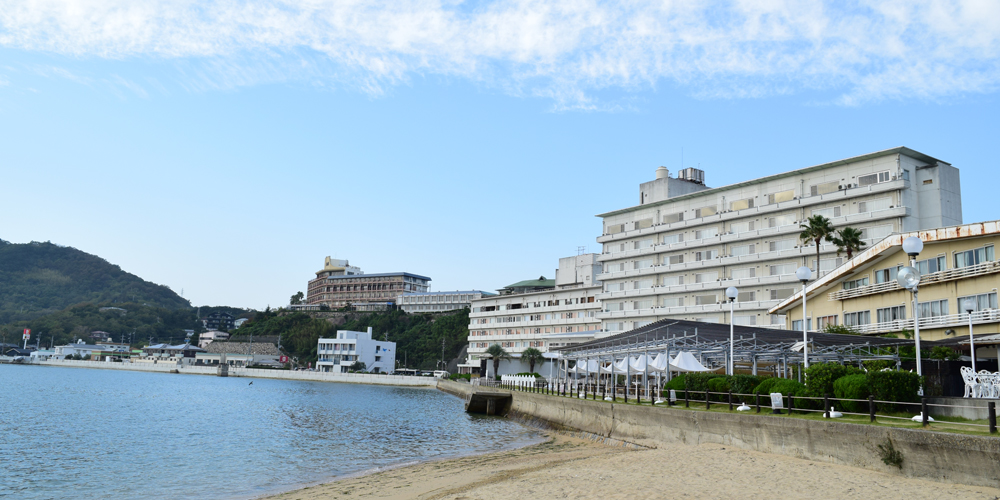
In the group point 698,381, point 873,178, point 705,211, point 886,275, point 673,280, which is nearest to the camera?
point 698,381

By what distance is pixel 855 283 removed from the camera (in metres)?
44.8

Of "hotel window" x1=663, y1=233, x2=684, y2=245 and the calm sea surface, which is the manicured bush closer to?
the calm sea surface

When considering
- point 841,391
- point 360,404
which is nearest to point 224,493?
point 841,391

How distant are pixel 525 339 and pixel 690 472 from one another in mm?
94306

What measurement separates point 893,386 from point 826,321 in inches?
1231

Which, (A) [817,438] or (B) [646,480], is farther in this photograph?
(A) [817,438]

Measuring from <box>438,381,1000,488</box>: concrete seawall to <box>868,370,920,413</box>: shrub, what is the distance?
290 centimetres

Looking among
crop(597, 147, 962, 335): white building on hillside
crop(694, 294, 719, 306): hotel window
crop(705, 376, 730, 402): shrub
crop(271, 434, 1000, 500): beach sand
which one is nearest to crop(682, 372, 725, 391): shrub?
crop(705, 376, 730, 402): shrub

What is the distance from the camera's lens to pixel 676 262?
3063 inches

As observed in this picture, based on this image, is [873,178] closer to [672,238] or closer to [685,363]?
[672,238]

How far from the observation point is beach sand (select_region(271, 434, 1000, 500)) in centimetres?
1429

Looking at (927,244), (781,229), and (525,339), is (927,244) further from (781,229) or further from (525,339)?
(525,339)

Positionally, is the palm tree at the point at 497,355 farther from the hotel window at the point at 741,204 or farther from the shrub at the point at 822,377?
the shrub at the point at 822,377

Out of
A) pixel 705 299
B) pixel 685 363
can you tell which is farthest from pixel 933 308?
pixel 705 299
